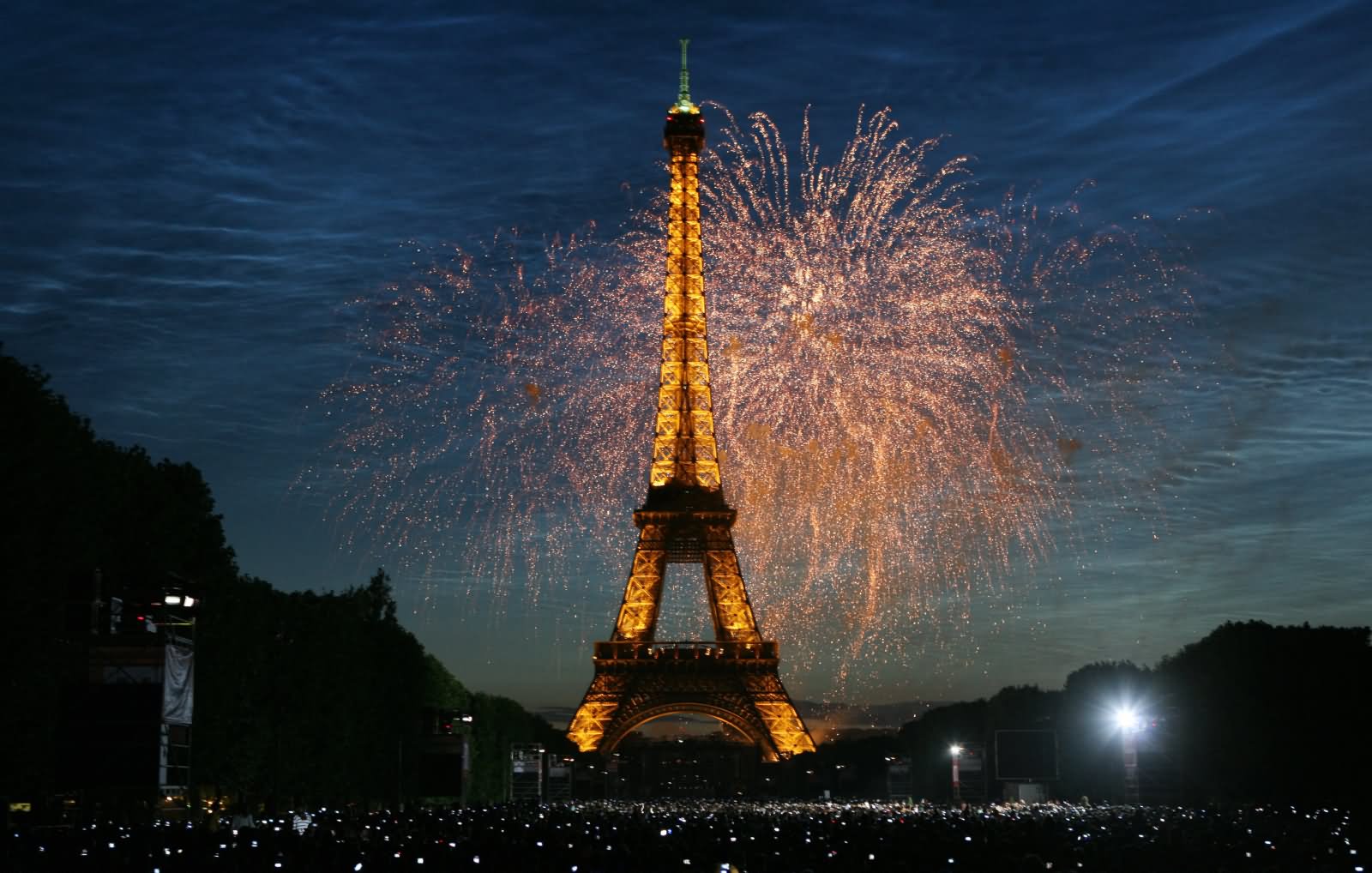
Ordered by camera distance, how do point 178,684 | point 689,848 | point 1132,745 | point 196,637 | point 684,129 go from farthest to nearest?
point 684,129 → point 1132,745 → point 196,637 → point 178,684 → point 689,848

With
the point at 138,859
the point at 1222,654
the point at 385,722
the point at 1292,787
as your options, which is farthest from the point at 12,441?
the point at 1222,654

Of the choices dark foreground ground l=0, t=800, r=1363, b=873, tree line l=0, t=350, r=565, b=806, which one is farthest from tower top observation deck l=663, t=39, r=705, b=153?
dark foreground ground l=0, t=800, r=1363, b=873

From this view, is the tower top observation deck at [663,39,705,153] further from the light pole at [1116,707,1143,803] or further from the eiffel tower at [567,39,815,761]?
the light pole at [1116,707,1143,803]

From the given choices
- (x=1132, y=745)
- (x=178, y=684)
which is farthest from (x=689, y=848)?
(x=1132, y=745)

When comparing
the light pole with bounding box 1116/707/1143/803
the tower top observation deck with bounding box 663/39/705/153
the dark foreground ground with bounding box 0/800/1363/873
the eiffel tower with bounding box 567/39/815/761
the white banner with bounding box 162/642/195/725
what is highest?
the tower top observation deck with bounding box 663/39/705/153

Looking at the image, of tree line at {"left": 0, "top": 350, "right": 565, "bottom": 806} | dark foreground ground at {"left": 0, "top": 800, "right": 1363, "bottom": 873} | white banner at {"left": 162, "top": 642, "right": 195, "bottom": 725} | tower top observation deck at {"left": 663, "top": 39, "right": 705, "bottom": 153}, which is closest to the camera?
dark foreground ground at {"left": 0, "top": 800, "right": 1363, "bottom": 873}

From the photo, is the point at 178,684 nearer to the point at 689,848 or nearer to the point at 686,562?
the point at 689,848

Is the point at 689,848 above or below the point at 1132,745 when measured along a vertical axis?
below

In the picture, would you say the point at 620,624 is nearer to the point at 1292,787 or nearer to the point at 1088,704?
the point at 1088,704
